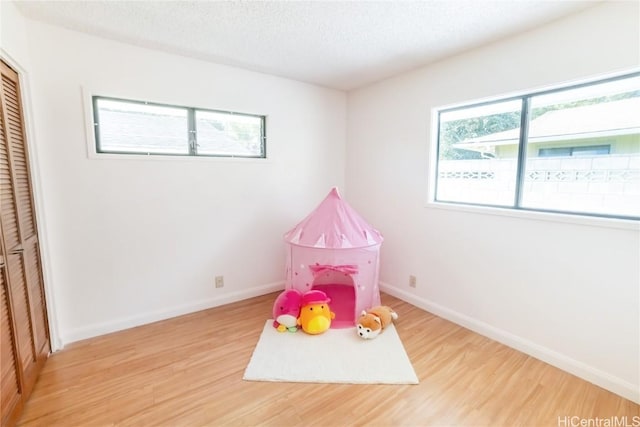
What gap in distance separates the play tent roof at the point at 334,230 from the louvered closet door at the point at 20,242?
1.87m

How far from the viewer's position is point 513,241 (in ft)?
7.97

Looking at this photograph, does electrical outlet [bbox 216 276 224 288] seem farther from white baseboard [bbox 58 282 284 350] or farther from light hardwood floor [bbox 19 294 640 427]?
light hardwood floor [bbox 19 294 640 427]

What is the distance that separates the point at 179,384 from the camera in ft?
6.61

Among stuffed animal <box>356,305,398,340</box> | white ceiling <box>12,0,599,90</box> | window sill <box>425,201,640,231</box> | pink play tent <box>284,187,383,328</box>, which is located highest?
white ceiling <box>12,0,599,90</box>

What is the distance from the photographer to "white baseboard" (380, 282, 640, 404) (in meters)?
1.93

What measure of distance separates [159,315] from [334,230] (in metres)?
1.85

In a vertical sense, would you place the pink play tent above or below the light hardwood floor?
above

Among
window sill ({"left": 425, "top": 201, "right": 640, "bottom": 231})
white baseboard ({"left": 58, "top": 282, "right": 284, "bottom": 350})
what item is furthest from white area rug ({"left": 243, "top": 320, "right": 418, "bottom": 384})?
window sill ({"left": 425, "top": 201, "right": 640, "bottom": 231})

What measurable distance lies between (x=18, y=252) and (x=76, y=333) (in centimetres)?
99

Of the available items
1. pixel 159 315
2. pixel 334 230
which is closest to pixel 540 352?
pixel 334 230

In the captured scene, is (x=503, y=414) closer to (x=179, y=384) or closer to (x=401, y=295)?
(x=401, y=295)

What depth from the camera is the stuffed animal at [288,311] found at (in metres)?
2.66

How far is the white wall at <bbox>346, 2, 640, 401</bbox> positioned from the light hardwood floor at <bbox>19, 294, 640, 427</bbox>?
0.26 metres

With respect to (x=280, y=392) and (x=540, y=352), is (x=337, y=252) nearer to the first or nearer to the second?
(x=280, y=392)
